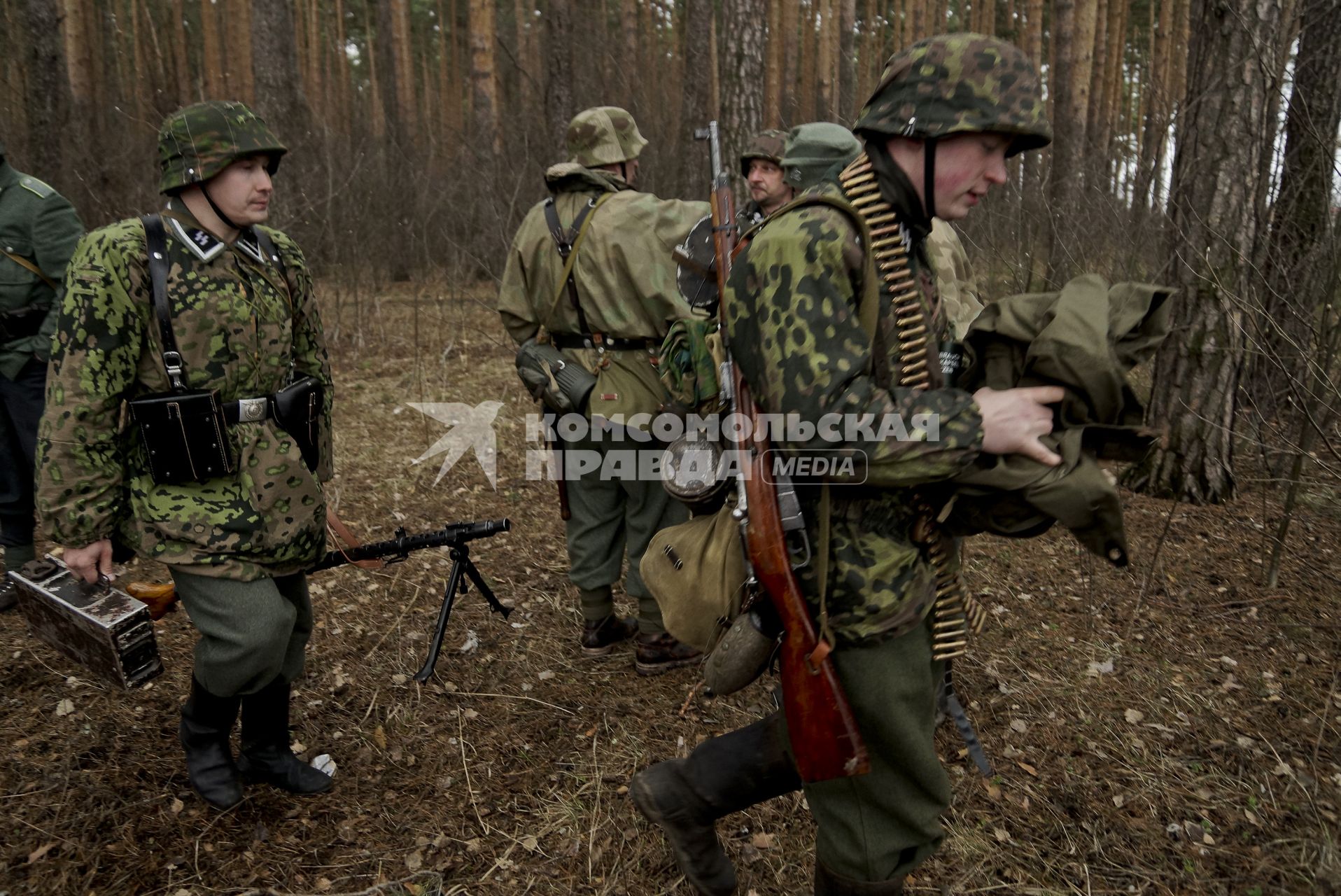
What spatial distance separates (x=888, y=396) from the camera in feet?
5.58

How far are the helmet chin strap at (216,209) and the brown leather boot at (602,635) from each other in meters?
2.41

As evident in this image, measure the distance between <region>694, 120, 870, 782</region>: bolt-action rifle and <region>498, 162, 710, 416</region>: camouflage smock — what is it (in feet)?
5.92

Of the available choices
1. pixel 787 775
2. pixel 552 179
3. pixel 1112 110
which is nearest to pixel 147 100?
pixel 552 179

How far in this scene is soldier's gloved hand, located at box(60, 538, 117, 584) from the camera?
8.36ft

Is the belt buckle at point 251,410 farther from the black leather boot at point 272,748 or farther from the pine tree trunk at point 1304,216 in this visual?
the pine tree trunk at point 1304,216

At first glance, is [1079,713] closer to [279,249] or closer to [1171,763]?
[1171,763]

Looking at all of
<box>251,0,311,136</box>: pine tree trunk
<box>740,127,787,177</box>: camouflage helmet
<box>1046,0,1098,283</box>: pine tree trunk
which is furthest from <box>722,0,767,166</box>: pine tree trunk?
<box>251,0,311,136</box>: pine tree trunk

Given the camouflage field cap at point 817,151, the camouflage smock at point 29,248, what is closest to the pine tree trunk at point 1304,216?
the camouflage field cap at point 817,151

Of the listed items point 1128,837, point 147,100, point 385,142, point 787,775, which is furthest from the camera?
point 385,142

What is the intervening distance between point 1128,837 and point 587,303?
9.46ft

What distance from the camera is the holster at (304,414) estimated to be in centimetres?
278

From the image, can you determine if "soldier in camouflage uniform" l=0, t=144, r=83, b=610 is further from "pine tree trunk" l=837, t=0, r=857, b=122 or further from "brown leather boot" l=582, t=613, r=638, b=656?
"pine tree trunk" l=837, t=0, r=857, b=122

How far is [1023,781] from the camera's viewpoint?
124 inches

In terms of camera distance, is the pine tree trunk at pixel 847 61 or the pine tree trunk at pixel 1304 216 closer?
the pine tree trunk at pixel 1304 216
